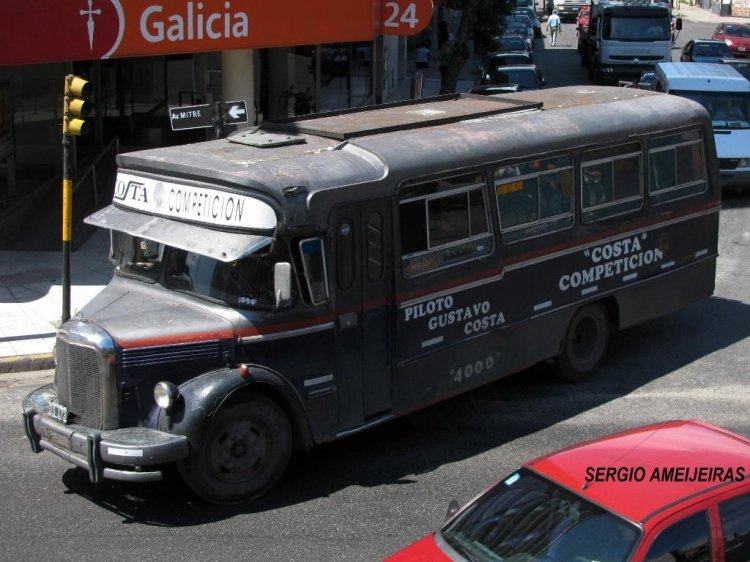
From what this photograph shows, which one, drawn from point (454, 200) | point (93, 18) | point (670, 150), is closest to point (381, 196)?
point (454, 200)

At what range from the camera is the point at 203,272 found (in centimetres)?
903

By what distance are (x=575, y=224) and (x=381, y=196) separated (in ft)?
9.61

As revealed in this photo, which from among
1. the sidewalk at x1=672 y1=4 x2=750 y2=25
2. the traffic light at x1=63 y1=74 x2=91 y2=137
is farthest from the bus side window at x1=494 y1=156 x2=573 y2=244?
the sidewalk at x1=672 y1=4 x2=750 y2=25

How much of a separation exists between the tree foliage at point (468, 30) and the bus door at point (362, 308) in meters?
21.2

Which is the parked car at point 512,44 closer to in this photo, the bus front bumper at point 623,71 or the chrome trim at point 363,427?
the bus front bumper at point 623,71

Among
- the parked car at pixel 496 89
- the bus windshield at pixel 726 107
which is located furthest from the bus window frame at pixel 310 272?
the parked car at pixel 496 89

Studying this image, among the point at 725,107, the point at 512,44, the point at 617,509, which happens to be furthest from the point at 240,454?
the point at 512,44

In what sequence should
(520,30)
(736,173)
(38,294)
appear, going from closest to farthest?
(38,294)
(736,173)
(520,30)

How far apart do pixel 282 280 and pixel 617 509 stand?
366 cm

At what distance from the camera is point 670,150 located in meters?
12.6

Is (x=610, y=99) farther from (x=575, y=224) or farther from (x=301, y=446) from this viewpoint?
(x=301, y=446)

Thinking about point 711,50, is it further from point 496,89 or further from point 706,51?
point 496,89

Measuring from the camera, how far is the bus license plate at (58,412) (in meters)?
8.74

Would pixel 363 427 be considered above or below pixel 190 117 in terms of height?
below
